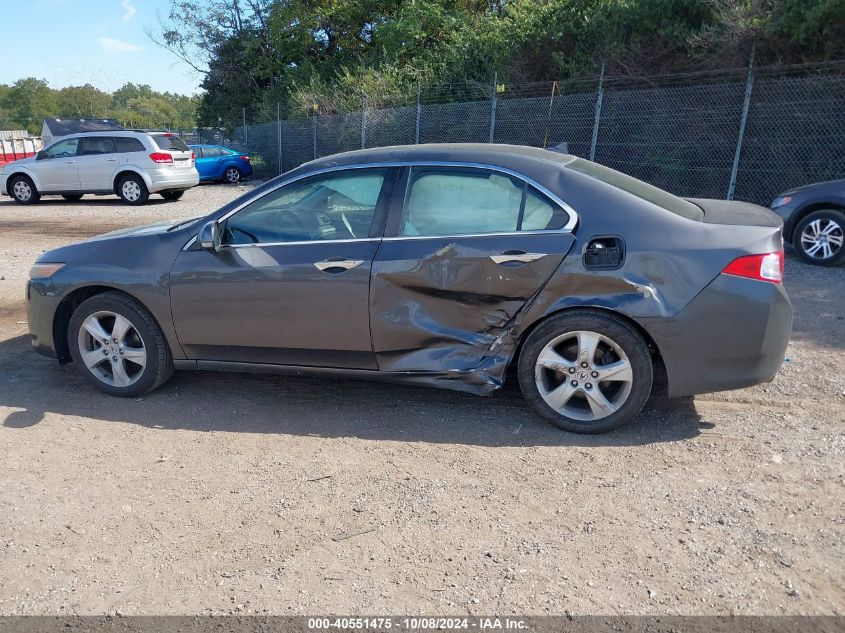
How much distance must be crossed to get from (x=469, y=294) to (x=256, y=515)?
1.73 metres

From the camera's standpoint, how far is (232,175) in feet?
77.6

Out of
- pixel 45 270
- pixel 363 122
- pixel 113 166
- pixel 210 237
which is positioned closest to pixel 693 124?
pixel 363 122

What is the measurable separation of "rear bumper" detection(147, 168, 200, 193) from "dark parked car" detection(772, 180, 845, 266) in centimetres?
1358

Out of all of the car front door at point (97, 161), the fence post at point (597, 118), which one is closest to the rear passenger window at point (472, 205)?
the fence post at point (597, 118)

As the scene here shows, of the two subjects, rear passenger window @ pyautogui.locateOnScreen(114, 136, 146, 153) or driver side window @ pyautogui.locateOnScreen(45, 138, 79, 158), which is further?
driver side window @ pyautogui.locateOnScreen(45, 138, 79, 158)

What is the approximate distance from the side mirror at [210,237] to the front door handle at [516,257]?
180 centimetres

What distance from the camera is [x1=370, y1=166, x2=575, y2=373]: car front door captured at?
4172mm

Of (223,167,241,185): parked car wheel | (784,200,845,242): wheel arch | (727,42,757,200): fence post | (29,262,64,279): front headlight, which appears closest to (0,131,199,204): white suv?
(223,167,241,185): parked car wheel

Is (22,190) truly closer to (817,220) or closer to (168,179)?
(168,179)

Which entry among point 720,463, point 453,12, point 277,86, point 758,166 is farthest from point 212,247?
point 277,86

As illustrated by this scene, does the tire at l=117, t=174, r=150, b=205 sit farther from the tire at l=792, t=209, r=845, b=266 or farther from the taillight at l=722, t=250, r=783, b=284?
the taillight at l=722, t=250, r=783, b=284

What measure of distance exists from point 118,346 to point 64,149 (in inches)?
587

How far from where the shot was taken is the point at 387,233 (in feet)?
→ 14.5

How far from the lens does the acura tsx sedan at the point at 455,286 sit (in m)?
3.99
